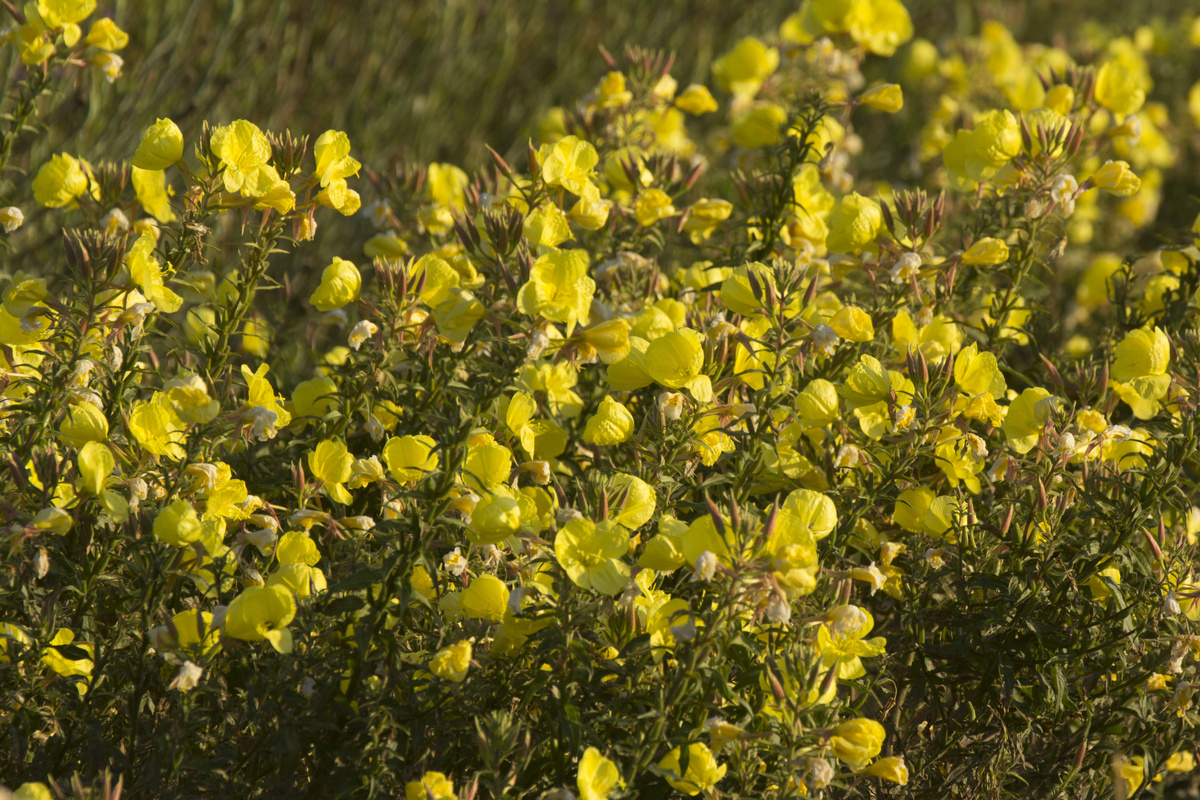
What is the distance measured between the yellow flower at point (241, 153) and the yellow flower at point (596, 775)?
1136mm

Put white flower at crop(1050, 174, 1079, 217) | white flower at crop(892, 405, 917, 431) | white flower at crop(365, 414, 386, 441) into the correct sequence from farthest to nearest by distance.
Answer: white flower at crop(1050, 174, 1079, 217) < white flower at crop(365, 414, 386, 441) < white flower at crop(892, 405, 917, 431)

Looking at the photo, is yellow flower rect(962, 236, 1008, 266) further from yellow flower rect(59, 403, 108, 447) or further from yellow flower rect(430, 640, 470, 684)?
yellow flower rect(59, 403, 108, 447)

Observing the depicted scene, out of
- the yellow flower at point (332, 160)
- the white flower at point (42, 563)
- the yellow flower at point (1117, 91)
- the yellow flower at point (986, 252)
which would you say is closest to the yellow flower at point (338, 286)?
the yellow flower at point (332, 160)

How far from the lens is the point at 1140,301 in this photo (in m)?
2.63

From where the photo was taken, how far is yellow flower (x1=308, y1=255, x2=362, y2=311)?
1.95 metres

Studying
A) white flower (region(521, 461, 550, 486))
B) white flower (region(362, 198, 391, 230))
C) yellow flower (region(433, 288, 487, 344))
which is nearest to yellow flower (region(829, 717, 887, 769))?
white flower (region(521, 461, 550, 486))

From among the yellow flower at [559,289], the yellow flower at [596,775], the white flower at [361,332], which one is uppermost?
the yellow flower at [559,289]

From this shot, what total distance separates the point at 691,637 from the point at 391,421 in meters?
0.93

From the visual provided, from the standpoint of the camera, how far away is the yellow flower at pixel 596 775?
1.40 m

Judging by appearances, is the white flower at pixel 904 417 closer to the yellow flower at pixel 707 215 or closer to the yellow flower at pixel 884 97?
the yellow flower at pixel 707 215

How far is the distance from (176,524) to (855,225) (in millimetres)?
1517

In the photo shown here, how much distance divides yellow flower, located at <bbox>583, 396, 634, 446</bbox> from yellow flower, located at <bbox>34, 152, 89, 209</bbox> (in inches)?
53.2

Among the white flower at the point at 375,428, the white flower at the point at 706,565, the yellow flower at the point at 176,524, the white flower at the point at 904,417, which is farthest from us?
the white flower at the point at 375,428

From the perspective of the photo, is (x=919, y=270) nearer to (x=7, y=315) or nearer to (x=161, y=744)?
(x=161, y=744)
